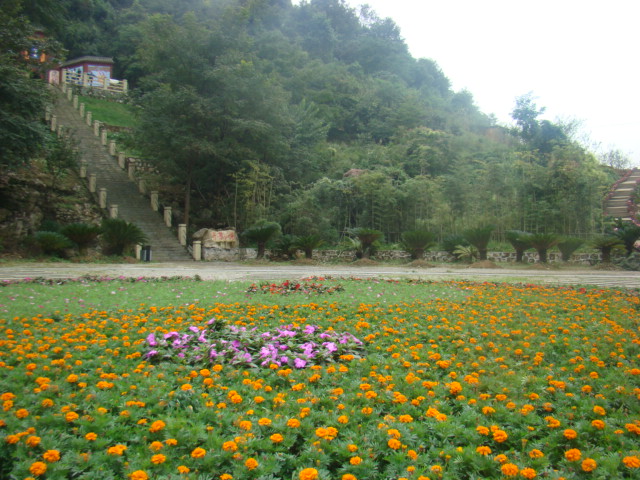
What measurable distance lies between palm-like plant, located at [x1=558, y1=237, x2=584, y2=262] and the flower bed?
37.5 ft

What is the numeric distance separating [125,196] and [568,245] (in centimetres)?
1748

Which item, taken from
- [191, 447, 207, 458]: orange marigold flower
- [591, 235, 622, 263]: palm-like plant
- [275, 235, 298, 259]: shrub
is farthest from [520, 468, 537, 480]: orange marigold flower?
[591, 235, 622, 263]: palm-like plant

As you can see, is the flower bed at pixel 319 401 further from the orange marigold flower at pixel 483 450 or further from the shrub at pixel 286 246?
the shrub at pixel 286 246

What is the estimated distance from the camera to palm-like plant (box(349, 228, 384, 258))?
49.7 ft

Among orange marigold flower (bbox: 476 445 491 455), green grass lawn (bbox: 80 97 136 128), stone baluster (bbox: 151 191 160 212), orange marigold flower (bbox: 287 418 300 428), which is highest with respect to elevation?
green grass lawn (bbox: 80 97 136 128)

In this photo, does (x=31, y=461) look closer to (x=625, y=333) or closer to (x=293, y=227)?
(x=625, y=333)

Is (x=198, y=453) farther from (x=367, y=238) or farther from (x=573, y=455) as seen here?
(x=367, y=238)

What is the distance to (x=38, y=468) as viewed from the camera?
1.73 metres

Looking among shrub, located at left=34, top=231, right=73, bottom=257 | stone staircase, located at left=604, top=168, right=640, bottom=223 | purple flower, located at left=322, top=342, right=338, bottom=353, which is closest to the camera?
purple flower, located at left=322, top=342, right=338, bottom=353

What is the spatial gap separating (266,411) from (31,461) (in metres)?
1.07

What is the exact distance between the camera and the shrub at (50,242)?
12.5m

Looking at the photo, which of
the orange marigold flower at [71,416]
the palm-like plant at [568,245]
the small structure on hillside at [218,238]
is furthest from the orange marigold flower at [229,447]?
the palm-like plant at [568,245]

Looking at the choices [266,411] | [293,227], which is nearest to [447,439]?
[266,411]

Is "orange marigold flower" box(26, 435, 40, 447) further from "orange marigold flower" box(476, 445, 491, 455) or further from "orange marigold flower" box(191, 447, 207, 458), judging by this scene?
"orange marigold flower" box(476, 445, 491, 455)
